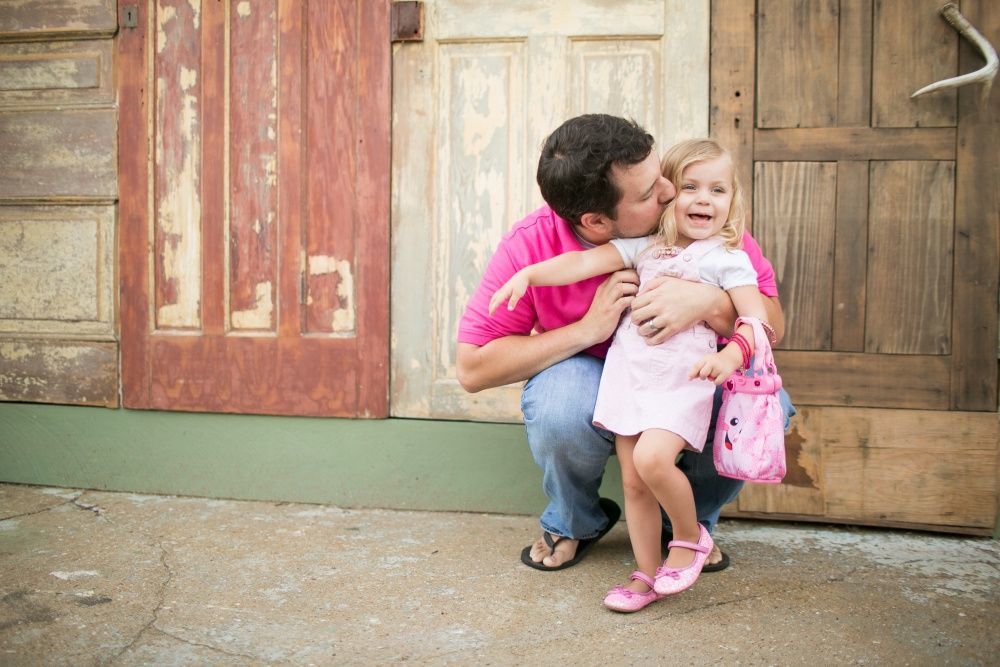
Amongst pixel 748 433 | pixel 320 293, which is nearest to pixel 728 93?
pixel 748 433

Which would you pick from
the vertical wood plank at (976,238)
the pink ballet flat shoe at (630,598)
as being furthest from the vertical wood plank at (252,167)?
the vertical wood plank at (976,238)

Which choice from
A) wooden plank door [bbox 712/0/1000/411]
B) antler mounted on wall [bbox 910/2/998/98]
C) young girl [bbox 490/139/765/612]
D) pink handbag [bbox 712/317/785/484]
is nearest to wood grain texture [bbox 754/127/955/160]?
wooden plank door [bbox 712/0/1000/411]

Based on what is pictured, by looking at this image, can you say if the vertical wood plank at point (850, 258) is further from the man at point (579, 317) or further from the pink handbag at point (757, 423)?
the pink handbag at point (757, 423)

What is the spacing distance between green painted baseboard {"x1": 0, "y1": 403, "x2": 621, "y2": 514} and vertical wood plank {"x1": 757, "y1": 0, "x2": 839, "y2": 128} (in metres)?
1.32

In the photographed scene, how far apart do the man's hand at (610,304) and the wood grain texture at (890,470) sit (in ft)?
3.08

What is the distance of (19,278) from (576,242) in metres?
2.27

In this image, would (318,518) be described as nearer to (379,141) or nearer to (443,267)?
(443,267)

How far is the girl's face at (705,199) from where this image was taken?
2.30m

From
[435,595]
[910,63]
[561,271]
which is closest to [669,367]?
[561,271]

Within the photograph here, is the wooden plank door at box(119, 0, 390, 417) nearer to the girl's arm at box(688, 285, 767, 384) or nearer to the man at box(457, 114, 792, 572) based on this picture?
the man at box(457, 114, 792, 572)

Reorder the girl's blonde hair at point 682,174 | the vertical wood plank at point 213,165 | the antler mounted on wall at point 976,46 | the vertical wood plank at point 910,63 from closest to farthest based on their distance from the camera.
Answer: the girl's blonde hair at point 682,174 → the antler mounted on wall at point 976,46 → the vertical wood plank at point 910,63 → the vertical wood plank at point 213,165

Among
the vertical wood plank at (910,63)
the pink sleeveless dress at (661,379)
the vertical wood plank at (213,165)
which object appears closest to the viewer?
the pink sleeveless dress at (661,379)

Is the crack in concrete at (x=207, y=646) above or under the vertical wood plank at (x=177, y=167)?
under

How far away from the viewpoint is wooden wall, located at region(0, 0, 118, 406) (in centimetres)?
327
